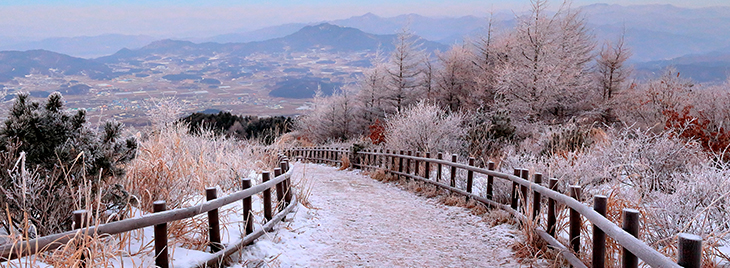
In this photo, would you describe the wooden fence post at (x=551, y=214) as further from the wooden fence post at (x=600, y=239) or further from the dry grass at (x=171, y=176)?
the dry grass at (x=171, y=176)

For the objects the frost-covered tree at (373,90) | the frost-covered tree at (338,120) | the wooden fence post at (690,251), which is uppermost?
the frost-covered tree at (373,90)

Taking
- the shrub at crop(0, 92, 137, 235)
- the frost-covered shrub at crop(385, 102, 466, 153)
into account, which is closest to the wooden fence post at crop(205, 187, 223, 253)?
the shrub at crop(0, 92, 137, 235)

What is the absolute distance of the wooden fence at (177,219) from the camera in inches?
101

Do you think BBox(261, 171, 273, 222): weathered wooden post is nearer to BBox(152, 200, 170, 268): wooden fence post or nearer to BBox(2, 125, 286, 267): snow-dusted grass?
BBox(2, 125, 286, 267): snow-dusted grass

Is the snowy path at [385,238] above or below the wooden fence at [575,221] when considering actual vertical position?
below

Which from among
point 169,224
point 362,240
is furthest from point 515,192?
point 169,224

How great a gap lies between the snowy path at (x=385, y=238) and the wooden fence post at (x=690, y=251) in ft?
7.90

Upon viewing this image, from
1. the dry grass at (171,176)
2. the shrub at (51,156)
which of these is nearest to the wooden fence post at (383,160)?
the dry grass at (171,176)

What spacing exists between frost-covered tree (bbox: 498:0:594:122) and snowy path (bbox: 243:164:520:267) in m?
15.5

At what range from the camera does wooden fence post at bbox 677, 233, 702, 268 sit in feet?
7.62

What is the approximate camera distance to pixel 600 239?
364 centimetres

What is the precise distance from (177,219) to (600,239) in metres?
3.64

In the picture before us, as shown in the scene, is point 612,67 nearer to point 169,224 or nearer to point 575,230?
point 575,230

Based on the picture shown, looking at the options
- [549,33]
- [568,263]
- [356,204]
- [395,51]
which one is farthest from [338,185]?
[395,51]
